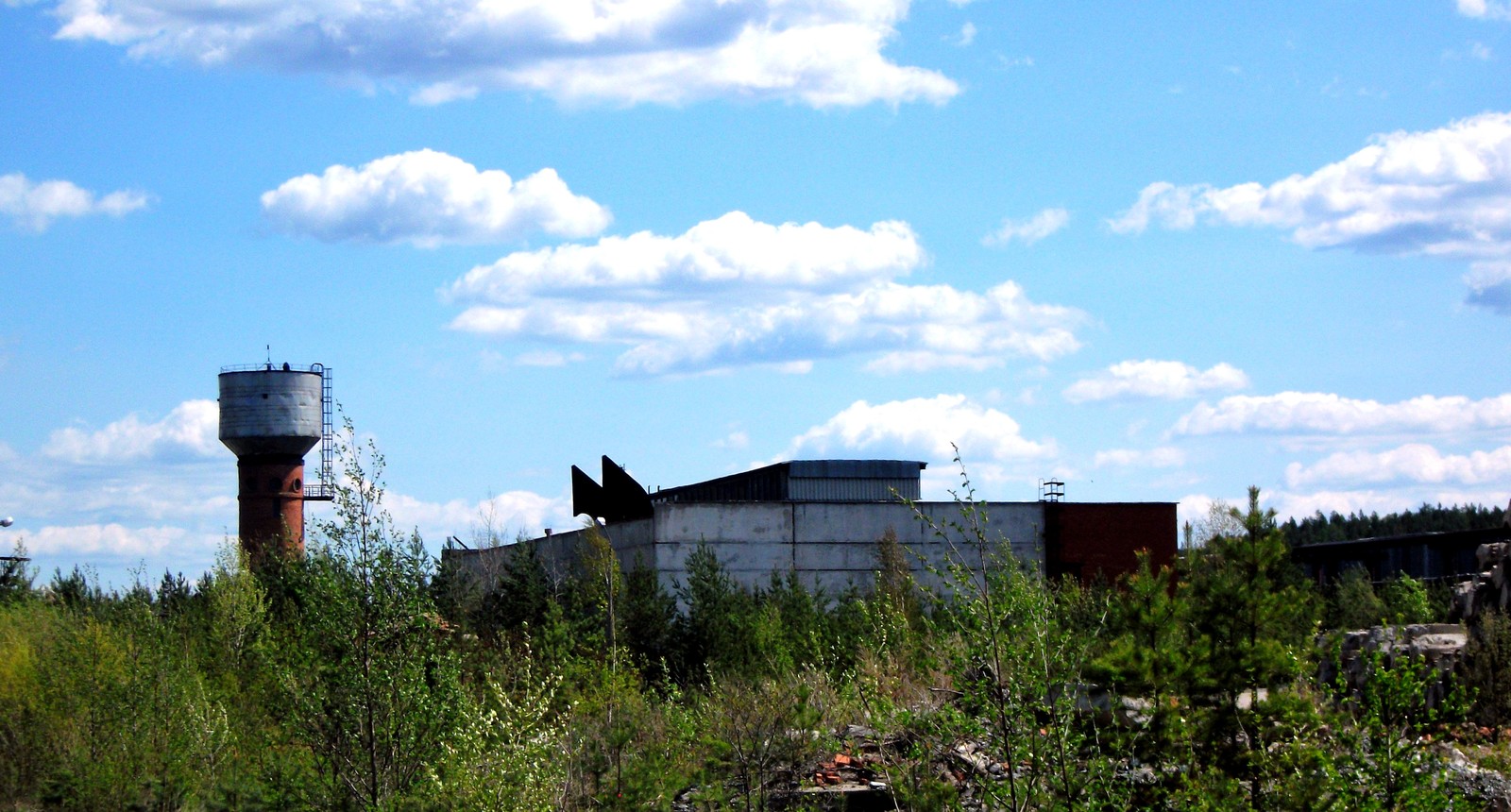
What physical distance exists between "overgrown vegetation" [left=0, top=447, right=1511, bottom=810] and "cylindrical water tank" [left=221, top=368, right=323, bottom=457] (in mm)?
42860

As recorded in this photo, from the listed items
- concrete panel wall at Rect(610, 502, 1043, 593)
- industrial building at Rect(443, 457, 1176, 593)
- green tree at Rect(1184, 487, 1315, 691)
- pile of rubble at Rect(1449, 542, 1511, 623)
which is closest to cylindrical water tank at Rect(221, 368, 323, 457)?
industrial building at Rect(443, 457, 1176, 593)

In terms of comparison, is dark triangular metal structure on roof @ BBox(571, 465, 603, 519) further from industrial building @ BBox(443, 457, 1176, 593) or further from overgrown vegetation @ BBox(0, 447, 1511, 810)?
overgrown vegetation @ BBox(0, 447, 1511, 810)

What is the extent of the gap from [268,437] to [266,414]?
1085mm

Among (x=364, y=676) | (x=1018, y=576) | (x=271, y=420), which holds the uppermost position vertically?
(x=271, y=420)

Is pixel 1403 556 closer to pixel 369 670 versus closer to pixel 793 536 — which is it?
pixel 793 536

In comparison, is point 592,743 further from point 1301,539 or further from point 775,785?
point 1301,539

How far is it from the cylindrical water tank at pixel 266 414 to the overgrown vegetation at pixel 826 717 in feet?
141

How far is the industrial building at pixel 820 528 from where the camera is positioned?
4375 centimetres

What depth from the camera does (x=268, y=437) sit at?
63.1 metres

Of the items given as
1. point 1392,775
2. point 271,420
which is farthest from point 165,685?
point 271,420

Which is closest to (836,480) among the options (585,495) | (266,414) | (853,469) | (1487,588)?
(853,469)

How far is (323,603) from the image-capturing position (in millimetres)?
11898

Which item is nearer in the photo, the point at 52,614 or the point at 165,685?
the point at 165,685

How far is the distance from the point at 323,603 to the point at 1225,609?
7160 mm
